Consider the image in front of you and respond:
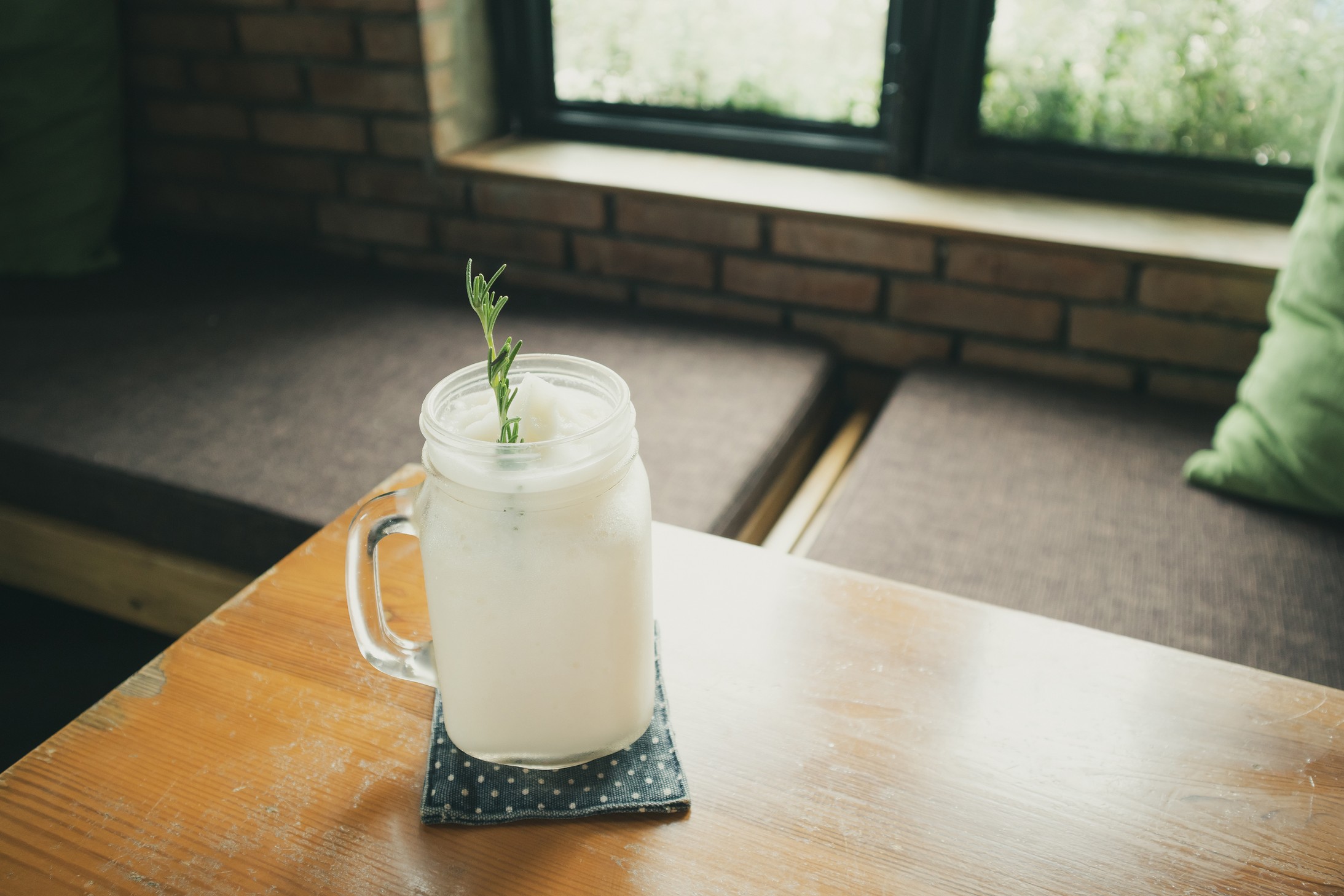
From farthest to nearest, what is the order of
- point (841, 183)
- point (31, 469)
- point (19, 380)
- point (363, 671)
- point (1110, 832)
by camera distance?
1. point (841, 183)
2. point (19, 380)
3. point (31, 469)
4. point (363, 671)
5. point (1110, 832)

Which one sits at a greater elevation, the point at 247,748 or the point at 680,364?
the point at 247,748

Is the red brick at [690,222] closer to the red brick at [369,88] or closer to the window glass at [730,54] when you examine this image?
the window glass at [730,54]

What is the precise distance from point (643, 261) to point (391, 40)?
572 mm

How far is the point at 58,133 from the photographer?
179cm

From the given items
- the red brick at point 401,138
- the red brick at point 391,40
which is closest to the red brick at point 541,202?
the red brick at point 401,138

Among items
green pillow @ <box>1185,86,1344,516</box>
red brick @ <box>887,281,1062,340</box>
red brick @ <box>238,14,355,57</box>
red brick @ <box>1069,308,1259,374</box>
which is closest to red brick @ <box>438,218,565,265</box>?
red brick @ <box>238,14,355,57</box>

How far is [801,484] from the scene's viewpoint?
1.48 meters

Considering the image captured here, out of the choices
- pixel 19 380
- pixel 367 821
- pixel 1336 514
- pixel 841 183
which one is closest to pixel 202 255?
pixel 19 380

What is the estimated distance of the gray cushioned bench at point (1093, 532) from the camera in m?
0.98

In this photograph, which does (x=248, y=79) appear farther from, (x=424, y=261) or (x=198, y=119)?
(x=424, y=261)

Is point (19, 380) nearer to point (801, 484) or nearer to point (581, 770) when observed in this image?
point (801, 484)

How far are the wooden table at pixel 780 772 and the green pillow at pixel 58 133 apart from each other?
1.42 metres

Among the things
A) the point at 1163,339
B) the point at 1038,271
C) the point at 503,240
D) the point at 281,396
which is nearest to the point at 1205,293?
the point at 1163,339

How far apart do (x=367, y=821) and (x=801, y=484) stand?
0.99 m
